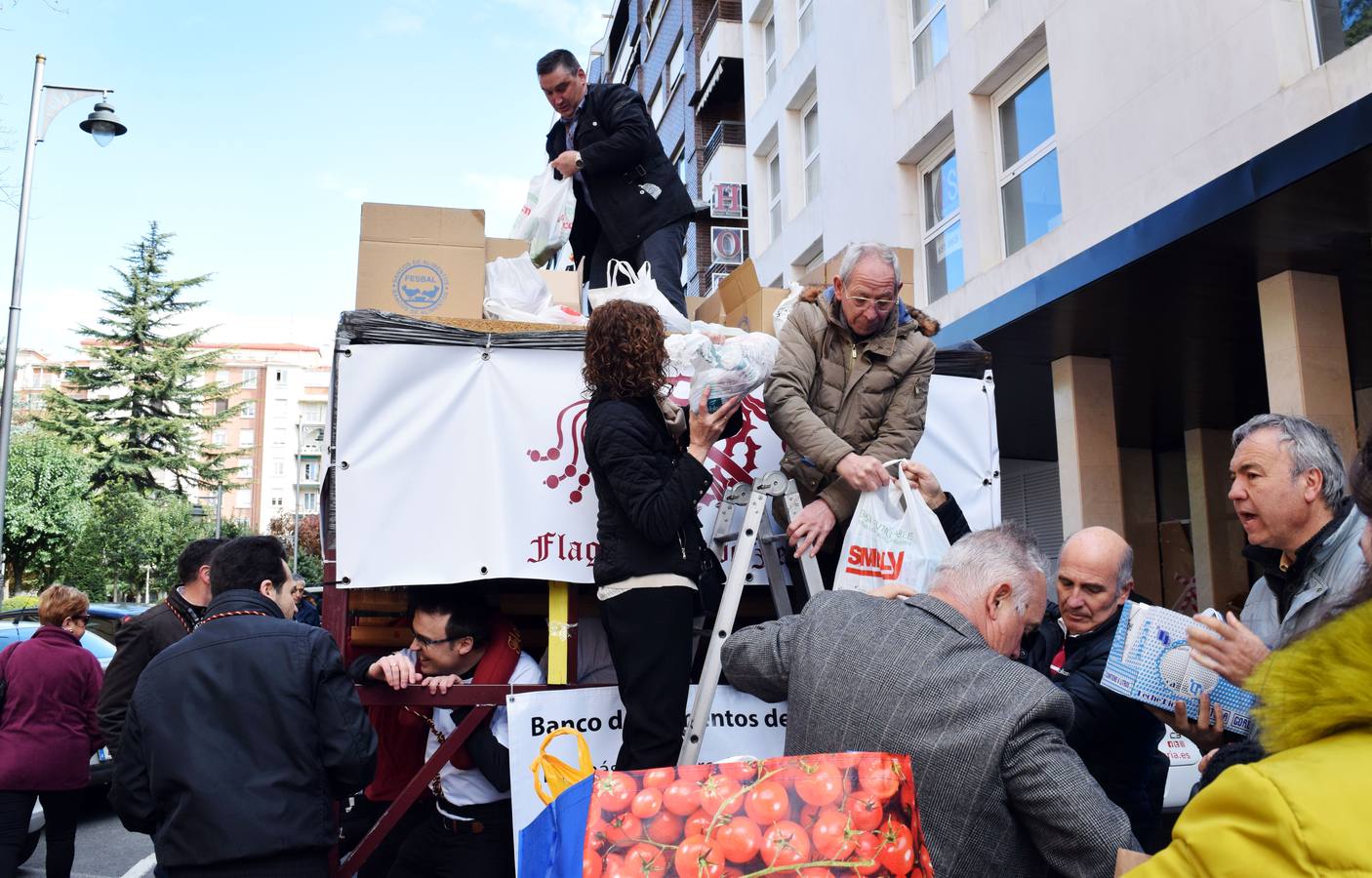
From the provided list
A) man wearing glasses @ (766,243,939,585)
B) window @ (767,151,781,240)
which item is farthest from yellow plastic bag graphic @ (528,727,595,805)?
window @ (767,151,781,240)

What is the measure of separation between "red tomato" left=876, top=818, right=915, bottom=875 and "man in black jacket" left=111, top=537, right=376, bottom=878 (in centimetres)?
202

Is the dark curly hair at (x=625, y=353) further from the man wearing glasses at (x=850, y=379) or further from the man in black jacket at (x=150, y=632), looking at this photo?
the man in black jacket at (x=150, y=632)

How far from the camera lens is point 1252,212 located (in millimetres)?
8305

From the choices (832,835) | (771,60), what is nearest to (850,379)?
(832,835)

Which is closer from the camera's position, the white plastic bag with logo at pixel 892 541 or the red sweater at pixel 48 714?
the white plastic bag with logo at pixel 892 541

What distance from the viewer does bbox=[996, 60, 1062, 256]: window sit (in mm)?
12359

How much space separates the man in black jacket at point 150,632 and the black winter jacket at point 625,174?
2.43 meters

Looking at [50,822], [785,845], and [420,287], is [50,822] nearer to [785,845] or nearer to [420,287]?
[420,287]

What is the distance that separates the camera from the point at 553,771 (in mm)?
3672

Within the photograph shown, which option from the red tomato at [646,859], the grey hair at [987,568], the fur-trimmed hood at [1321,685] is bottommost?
the red tomato at [646,859]

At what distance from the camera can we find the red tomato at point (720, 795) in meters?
2.02

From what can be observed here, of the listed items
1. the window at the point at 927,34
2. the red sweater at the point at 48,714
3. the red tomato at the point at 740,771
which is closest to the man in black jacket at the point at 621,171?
the red tomato at the point at 740,771

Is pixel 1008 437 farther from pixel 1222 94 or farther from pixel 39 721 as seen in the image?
pixel 39 721

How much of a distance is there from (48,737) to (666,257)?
4.50 metres
